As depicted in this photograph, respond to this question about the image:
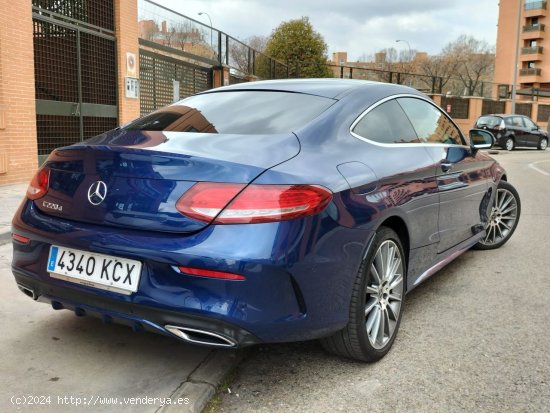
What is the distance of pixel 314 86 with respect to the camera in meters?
3.47

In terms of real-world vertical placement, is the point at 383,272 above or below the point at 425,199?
below

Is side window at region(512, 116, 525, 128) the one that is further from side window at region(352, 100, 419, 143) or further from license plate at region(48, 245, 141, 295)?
license plate at region(48, 245, 141, 295)

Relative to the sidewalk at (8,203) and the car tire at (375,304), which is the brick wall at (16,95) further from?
the car tire at (375,304)

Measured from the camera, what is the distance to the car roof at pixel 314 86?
3.31 m

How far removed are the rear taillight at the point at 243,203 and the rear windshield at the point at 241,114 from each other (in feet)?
1.80

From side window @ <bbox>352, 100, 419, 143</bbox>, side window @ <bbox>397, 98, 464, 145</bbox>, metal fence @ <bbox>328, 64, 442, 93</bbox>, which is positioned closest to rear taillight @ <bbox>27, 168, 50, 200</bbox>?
side window @ <bbox>352, 100, 419, 143</bbox>

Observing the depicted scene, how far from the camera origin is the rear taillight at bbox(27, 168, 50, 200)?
2857 mm

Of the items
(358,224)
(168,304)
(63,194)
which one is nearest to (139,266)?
(168,304)

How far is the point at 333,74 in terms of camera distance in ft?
110

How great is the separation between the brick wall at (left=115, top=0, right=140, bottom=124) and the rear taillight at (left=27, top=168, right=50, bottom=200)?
9.26 meters

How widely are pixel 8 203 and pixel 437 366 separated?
6102 millimetres

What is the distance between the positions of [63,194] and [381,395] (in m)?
1.85

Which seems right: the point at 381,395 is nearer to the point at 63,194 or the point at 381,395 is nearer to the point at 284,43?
the point at 63,194

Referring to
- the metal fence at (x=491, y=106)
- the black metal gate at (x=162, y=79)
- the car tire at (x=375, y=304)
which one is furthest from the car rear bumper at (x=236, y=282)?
the metal fence at (x=491, y=106)
